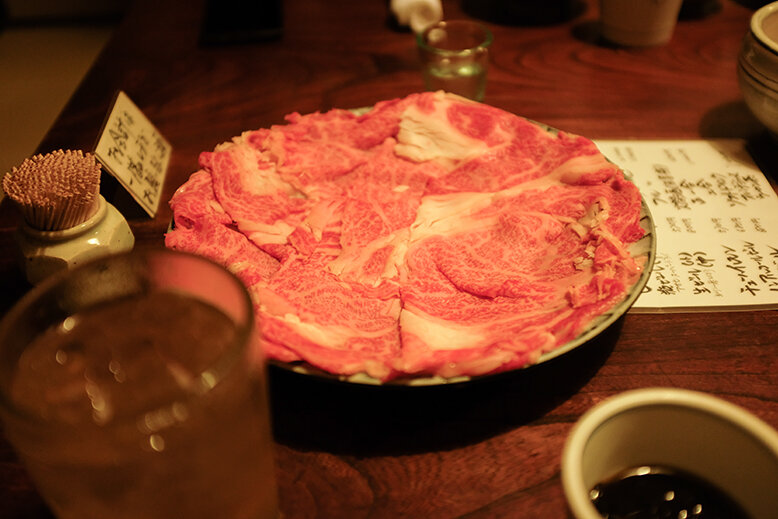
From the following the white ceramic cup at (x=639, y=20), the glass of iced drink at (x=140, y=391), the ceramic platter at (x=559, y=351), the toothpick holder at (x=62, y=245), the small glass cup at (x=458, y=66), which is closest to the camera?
the glass of iced drink at (x=140, y=391)

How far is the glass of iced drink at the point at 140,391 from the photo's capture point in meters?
0.58

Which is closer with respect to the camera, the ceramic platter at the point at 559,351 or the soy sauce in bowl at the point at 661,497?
the soy sauce in bowl at the point at 661,497

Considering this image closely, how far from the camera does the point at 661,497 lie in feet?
2.43

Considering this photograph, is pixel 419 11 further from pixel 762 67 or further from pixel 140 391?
pixel 140 391

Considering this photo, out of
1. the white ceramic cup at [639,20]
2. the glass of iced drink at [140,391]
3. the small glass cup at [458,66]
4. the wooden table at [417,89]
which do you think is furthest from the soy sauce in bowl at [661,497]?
the white ceramic cup at [639,20]

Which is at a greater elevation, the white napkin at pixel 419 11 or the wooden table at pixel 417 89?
the white napkin at pixel 419 11

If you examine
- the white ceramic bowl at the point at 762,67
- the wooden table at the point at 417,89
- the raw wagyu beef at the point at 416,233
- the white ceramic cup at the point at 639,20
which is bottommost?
the wooden table at the point at 417,89

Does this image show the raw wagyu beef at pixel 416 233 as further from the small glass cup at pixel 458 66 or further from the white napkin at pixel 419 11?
the white napkin at pixel 419 11

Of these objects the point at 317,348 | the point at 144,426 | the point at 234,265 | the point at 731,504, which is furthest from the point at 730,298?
the point at 144,426

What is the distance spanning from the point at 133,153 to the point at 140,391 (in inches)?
35.6

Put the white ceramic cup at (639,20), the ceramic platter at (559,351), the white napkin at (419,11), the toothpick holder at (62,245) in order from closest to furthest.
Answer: the ceramic platter at (559,351) < the toothpick holder at (62,245) < the white ceramic cup at (639,20) < the white napkin at (419,11)

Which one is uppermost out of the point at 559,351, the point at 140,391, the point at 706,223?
the point at 140,391

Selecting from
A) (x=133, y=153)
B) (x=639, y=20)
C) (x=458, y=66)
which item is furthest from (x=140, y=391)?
(x=639, y=20)

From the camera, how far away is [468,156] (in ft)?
4.56
